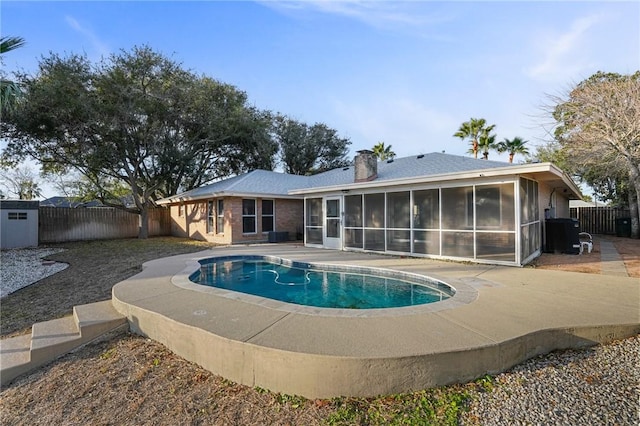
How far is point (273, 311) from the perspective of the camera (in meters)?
4.30

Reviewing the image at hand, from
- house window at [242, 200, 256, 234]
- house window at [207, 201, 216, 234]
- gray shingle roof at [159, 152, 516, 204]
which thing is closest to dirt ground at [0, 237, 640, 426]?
gray shingle roof at [159, 152, 516, 204]

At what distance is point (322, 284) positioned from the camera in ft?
24.8

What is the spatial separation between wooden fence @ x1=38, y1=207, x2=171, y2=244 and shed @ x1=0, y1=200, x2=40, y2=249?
131 centimetres

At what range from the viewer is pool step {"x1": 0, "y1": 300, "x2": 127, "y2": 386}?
3.77 m

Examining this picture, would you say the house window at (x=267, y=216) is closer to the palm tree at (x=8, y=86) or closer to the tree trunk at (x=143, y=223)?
the tree trunk at (x=143, y=223)

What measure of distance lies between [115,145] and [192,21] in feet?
31.9

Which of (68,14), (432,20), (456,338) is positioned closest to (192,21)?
(68,14)

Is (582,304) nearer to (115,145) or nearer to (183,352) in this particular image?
(183,352)

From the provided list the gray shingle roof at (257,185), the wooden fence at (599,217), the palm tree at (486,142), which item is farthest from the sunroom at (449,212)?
the palm tree at (486,142)

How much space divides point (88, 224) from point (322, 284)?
16701 mm

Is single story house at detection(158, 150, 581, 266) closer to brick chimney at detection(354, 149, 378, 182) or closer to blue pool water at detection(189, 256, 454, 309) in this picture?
brick chimney at detection(354, 149, 378, 182)

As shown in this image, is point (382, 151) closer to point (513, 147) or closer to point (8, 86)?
point (513, 147)

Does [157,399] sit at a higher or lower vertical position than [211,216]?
lower

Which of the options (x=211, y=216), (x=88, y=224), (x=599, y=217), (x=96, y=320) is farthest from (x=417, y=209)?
(x=88, y=224)
